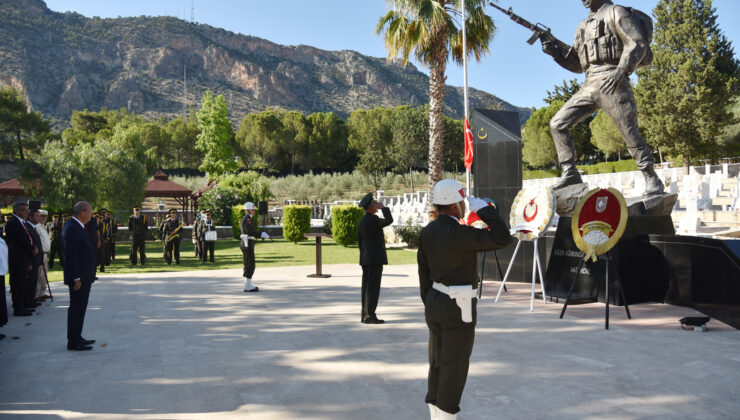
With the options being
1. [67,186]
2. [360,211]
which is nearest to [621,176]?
[360,211]

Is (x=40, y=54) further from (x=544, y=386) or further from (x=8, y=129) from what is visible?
(x=544, y=386)

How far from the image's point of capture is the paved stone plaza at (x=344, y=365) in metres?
3.88

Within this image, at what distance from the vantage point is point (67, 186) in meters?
19.3

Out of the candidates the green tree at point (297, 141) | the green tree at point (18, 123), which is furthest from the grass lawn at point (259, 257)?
the green tree at point (297, 141)

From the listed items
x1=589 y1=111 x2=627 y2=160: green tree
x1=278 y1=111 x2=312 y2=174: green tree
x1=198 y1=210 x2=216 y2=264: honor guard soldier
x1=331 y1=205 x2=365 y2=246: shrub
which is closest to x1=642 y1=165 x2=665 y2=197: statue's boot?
x1=198 y1=210 x2=216 y2=264: honor guard soldier

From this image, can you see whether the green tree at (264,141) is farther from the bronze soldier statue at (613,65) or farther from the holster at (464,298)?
the holster at (464,298)

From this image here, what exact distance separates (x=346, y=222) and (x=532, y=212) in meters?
13.2

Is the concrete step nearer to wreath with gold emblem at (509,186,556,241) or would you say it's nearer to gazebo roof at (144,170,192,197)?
wreath with gold emblem at (509,186,556,241)

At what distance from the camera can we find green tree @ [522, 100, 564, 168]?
54219 mm

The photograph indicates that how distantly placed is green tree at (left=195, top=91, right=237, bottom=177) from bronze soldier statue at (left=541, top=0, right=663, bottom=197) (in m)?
43.5

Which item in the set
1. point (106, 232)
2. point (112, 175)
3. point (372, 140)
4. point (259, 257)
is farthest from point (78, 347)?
point (372, 140)

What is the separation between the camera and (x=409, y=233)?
1945 cm

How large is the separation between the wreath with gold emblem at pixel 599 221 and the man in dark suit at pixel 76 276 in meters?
6.23

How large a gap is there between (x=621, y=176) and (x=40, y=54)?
125019mm
